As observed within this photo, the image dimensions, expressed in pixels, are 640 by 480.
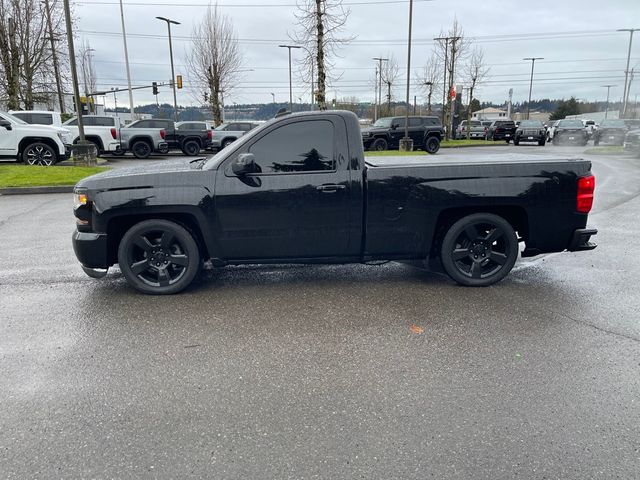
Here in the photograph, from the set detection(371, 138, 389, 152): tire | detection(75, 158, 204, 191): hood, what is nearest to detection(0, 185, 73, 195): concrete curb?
detection(75, 158, 204, 191): hood

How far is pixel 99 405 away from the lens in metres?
2.95

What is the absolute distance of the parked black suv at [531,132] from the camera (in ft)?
99.3

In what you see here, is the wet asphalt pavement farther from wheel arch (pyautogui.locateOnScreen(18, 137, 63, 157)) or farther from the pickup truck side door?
wheel arch (pyautogui.locateOnScreen(18, 137, 63, 157))

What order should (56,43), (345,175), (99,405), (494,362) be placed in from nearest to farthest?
(99,405) < (494,362) < (345,175) < (56,43)

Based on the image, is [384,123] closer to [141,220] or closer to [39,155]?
[39,155]

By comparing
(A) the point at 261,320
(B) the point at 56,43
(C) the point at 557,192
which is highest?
(B) the point at 56,43

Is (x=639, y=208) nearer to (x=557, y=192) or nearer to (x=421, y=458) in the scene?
(x=557, y=192)

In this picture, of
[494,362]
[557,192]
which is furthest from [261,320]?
[557,192]

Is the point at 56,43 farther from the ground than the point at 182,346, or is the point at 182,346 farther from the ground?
the point at 56,43

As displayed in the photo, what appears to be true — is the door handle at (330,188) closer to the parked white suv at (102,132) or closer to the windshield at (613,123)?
the parked white suv at (102,132)

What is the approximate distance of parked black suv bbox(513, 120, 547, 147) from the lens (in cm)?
3028

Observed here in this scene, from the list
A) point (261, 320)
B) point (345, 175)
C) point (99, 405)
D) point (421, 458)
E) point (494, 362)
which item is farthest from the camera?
point (345, 175)

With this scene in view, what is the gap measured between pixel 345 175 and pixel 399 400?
2420mm

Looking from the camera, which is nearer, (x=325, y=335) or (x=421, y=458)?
(x=421, y=458)
